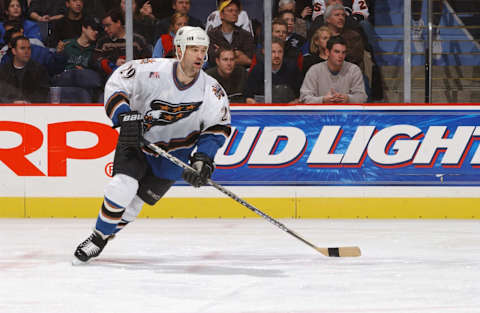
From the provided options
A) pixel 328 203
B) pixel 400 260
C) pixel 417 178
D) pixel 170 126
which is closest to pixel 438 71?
pixel 417 178

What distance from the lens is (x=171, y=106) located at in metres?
4.08

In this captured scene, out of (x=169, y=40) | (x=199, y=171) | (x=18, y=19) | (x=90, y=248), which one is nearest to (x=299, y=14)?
(x=169, y=40)

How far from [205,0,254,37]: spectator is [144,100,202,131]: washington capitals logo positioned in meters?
2.05

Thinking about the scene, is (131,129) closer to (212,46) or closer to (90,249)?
(90,249)

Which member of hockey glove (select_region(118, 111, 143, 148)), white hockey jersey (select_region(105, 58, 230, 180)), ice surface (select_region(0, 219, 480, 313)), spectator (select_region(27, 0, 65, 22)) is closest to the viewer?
Answer: ice surface (select_region(0, 219, 480, 313))

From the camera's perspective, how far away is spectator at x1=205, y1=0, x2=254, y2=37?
6.05m

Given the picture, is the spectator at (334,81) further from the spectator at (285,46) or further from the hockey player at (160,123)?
the hockey player at (160,123)

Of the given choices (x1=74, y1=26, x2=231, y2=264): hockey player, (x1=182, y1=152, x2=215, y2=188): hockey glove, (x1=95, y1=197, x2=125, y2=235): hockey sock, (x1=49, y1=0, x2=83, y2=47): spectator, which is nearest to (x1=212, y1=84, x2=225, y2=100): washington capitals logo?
(x1=74, y1=26, x2=231, y2=264): hockey player

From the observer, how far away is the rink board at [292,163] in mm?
6043

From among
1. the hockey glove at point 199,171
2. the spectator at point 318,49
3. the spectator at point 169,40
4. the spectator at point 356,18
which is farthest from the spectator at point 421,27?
the hockey glove at point 199,171

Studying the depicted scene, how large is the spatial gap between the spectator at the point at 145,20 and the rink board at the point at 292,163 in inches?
24.4

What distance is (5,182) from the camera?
612cm

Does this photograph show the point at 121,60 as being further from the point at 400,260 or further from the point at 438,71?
the point at 400,260

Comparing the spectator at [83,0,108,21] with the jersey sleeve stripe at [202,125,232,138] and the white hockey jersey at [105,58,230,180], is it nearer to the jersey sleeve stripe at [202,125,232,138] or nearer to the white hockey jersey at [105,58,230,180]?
the white hockey jersey at [105,58,230,180]
